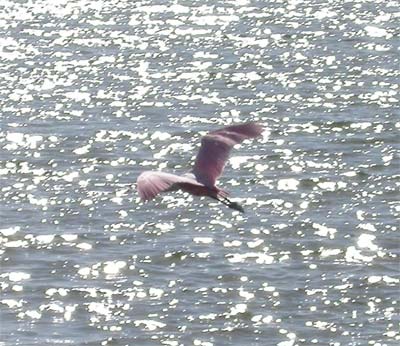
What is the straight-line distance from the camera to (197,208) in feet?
121

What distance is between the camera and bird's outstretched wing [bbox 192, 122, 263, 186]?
51.3ft

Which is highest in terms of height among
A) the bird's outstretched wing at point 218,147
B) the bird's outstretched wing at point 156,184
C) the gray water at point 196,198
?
the gray water at point 196,198

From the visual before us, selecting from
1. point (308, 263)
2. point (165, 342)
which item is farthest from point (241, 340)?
point (308, 263)

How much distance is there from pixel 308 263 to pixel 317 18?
116 ft

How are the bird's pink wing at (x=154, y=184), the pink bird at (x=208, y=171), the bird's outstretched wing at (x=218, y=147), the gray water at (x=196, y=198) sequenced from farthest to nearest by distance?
1. the gray water at (x=196, y=198)
2. the bird's outstretched wing at (x=218, y=147)
3. the pink bird at (x=208, y=171)
4. the bird's pink wing at (x=154, y=184)

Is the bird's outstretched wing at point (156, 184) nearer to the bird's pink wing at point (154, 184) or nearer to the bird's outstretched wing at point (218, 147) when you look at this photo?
the bird's pink wing at point (154, 184)

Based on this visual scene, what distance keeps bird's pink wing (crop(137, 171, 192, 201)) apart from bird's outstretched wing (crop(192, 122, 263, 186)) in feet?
2.53

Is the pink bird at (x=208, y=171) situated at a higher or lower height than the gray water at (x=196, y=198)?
lower

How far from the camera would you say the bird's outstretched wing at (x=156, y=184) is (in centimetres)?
1452

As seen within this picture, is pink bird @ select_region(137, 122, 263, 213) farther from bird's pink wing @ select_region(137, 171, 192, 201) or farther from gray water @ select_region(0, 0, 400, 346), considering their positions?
gray water @ select_region(0, 0, 400, 346)

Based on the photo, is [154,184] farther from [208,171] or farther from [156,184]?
[208,171]

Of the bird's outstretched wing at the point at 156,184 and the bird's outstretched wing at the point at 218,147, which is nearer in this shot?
the bird's outstretched wing at the point at 156,184

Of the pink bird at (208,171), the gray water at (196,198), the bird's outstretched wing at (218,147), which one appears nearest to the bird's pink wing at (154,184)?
the pink bird at (208,171)

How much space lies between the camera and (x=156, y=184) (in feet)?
48.2
